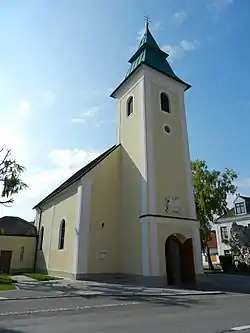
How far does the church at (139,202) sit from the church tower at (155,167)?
0.18 ft

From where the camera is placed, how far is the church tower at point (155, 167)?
15942 millimetres

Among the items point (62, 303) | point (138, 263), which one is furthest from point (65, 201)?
point (62, 303)

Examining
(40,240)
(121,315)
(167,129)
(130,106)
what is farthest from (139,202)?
(40,240)

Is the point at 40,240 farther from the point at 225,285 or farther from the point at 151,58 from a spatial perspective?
the point at 151,58

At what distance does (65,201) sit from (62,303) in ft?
40.1

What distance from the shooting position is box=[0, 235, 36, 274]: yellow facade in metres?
25.3

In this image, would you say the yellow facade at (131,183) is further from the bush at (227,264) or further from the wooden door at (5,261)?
the bush at (227,264)

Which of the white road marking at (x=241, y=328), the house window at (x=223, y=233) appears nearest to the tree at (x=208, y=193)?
the house window at (x=223, y=233)

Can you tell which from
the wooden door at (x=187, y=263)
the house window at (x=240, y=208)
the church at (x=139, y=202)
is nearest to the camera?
the church at (x=139, y=202)

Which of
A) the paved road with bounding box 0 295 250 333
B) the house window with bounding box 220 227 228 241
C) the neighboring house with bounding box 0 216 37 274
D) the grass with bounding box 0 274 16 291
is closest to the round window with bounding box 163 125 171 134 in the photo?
the paved road with bounding box 0 295 250 333

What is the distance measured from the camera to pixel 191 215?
17984 mm

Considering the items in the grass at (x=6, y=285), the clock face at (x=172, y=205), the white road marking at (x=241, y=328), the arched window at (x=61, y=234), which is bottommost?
the white road marking at (x=241, y=328)

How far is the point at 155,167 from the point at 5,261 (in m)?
16.8

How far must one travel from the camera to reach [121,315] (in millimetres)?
7242
